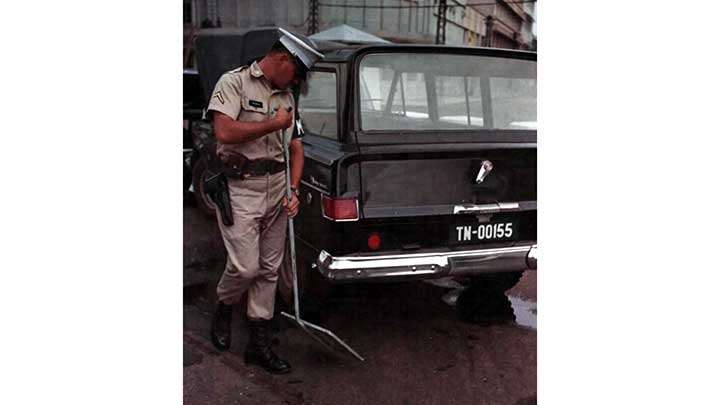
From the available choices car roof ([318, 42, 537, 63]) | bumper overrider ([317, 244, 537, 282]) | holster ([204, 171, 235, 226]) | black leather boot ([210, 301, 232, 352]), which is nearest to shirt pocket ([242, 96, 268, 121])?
holster ([204, 171, 235, 226])

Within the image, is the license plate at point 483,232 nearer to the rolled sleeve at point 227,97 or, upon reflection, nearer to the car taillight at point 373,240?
the car taillight at point 373,240

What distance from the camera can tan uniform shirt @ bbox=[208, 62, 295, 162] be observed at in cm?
235

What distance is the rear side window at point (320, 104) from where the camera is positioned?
2.51 metres

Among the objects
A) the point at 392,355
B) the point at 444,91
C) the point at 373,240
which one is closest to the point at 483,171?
the point at 444,91

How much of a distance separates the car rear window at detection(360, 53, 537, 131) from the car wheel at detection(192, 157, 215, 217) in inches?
24.1

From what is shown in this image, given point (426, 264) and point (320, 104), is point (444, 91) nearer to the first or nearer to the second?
point (320, 104)

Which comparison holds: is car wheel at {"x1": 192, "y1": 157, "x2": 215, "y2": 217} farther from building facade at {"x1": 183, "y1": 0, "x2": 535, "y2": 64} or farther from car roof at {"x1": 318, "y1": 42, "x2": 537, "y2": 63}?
car roof at {"x1": 318, "y1": 42, "x2": 537, "y2": 63}

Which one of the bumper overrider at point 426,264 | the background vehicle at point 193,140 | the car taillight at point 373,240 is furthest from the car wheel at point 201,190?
the car taillight at point 373,240

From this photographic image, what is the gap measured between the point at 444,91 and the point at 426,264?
25.2 inches

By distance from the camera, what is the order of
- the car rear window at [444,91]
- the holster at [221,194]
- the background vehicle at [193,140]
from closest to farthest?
the background vehicle at [193,140]
the holster at [221,194]
the car rear window at [444,91]

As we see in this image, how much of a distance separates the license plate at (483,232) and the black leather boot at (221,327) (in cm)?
84

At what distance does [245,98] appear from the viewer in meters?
2.37
